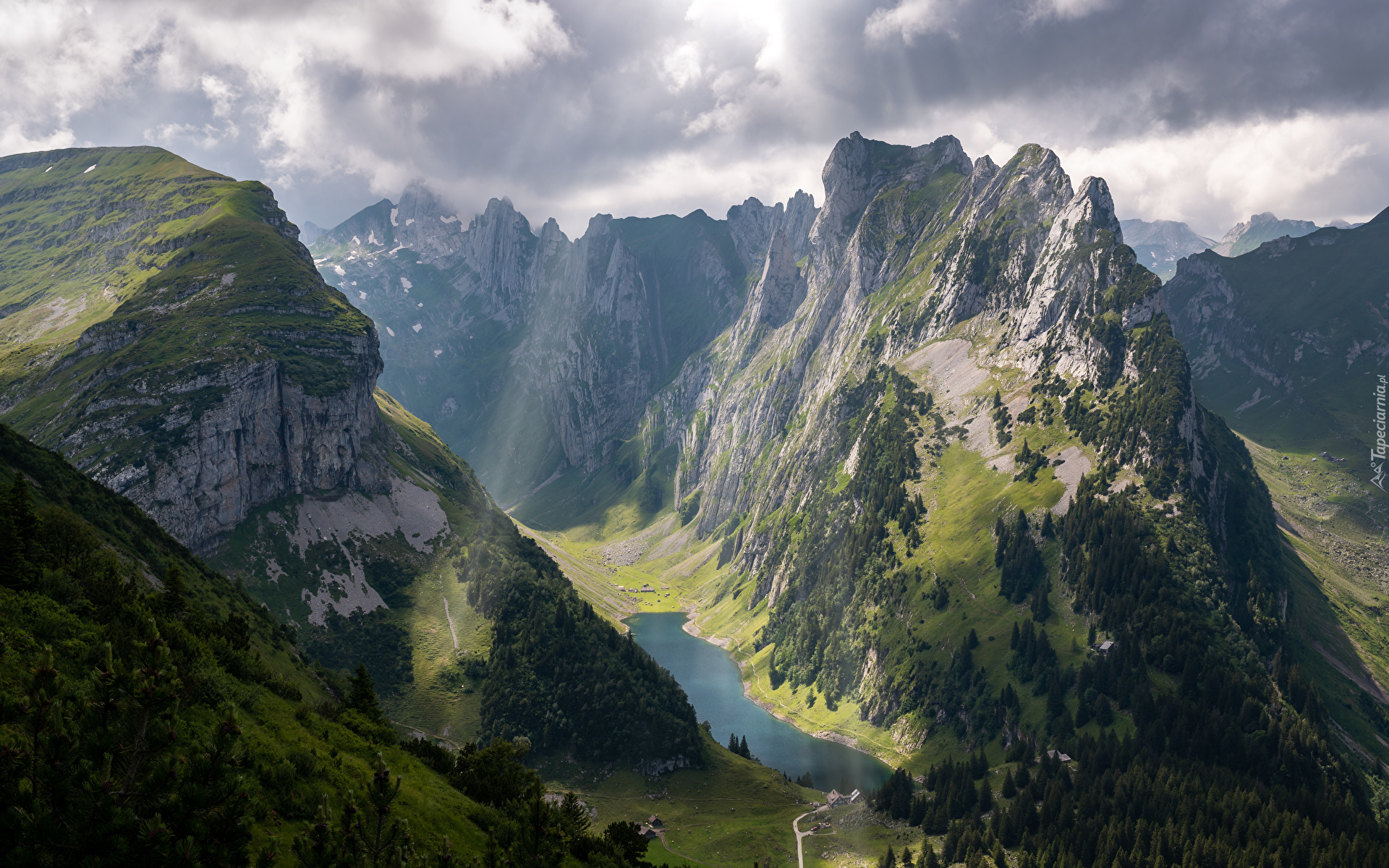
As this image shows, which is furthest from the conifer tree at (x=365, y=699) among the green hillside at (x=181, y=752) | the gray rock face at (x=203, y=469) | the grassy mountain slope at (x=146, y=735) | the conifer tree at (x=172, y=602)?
the gray rock face at (x=203, y=469)

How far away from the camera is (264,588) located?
17588 cm

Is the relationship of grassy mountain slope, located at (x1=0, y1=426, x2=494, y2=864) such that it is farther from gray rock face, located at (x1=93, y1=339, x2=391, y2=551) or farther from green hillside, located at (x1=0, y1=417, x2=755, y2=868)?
gray rock face, located at (x1=93, y1=339, x2=391, y2=551)

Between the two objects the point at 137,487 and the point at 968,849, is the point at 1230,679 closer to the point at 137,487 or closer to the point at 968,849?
the point at 968,849

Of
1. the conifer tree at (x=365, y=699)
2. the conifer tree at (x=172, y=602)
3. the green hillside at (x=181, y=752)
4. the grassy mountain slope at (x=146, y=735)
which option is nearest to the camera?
the grassy mountain slope at (x=146, y=735)

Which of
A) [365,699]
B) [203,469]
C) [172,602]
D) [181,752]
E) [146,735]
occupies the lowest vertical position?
[365,699]

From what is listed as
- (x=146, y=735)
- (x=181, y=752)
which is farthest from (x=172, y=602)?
(x=146, y=735)

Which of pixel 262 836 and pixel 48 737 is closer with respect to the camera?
pixel 48 737

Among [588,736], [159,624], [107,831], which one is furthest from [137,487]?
[107,831]

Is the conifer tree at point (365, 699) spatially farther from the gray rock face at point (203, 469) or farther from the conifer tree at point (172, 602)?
the gray rock face at point (203, 469)

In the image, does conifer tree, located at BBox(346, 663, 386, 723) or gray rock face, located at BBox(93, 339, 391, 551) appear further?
gray rock face, located at BBox(93, 339, 391, 551)

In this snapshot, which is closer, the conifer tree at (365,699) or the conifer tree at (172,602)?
the conifer tree at (172,602)

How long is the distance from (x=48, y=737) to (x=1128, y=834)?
147580mm

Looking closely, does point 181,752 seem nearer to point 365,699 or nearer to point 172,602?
point 172,602

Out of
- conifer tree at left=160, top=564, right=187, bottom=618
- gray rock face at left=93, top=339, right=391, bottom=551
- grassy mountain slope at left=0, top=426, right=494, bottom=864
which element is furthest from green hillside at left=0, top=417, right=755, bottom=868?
gray rock face at left=93, top=339, right=391, bottom=551
